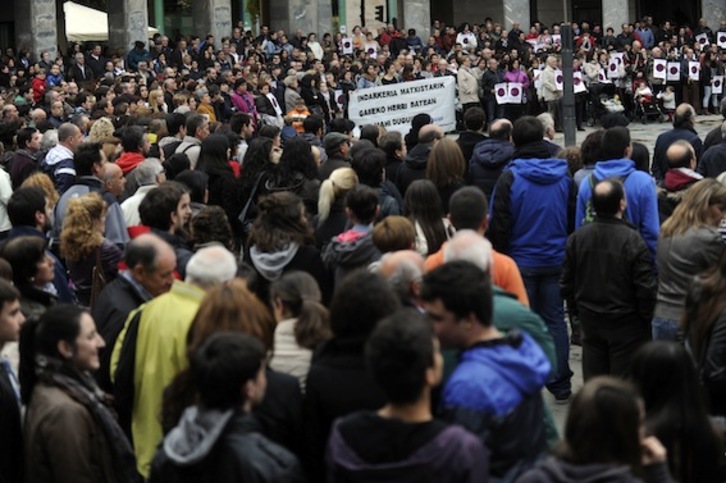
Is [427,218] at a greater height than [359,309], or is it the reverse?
[427,218]

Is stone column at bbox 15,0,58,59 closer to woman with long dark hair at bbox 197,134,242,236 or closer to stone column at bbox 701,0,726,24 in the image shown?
stone column at bbox 701,0,726,24

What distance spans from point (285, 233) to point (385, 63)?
22261 millimetres

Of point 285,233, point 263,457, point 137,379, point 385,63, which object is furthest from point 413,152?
point 385,63

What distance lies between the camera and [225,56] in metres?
31.5

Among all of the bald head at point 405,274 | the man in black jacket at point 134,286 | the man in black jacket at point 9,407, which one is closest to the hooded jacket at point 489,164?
the man in black jacket at point 134,286

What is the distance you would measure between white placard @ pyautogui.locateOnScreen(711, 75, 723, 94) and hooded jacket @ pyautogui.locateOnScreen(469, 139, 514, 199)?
2206 cm

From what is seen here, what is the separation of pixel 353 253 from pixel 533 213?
74.1 inches

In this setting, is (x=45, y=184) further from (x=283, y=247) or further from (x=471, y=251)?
(x=471, y=251)

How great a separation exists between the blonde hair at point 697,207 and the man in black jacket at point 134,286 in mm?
2888

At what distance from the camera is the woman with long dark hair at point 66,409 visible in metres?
5.77

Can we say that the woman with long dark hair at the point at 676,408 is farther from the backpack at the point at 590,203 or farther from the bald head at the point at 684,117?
the bald head at the point at 684,117

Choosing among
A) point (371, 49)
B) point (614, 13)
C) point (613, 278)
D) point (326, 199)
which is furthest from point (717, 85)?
point (613, 278)

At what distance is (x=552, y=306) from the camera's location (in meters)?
9.75

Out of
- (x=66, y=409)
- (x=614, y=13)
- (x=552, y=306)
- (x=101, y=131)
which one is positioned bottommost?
(x=552, y=306)
